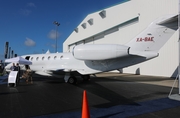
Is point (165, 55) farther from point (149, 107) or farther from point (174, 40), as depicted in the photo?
point (149, 107)

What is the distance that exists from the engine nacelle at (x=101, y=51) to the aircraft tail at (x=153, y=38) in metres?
1.27

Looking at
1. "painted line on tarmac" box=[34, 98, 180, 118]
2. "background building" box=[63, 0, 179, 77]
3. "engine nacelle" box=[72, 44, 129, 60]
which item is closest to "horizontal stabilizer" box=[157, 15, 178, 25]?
"engine nacelle" box=[72, 44, 129, 60]

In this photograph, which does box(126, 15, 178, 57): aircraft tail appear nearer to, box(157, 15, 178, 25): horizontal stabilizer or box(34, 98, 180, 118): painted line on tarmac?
box(157, 15, 178, 25): horizontal stabilizer

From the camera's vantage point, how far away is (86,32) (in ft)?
106

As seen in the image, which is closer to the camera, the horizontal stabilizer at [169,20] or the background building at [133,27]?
the horizontal stabilizer at [169,20]

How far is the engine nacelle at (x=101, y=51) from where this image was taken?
30.6ft

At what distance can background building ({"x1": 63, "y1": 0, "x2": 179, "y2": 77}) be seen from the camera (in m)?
17.2

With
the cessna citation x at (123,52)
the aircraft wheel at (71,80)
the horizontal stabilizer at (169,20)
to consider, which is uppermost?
the horizontal stabilizer at (169,20)

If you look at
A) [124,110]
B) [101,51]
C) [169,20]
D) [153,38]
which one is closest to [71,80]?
[101,51]

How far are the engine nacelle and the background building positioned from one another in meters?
10.1

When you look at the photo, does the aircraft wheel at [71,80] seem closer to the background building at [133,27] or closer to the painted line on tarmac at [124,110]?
the painted line on tarmac at [124,110]

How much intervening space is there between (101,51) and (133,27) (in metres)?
14.1

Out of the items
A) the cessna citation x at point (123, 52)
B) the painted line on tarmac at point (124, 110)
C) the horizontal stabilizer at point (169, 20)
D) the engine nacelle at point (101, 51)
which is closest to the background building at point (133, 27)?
the cessna citation x at point (123, 52)

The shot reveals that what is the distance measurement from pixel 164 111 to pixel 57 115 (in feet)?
12.3
